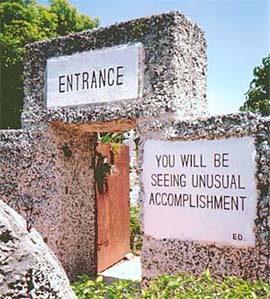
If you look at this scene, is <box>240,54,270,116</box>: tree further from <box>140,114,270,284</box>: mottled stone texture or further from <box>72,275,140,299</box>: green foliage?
<box>72,275,140,299</box>: green foliage

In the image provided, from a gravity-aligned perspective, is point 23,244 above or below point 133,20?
below

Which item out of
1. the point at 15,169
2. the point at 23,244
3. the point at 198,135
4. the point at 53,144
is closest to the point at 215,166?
the point at 198,135

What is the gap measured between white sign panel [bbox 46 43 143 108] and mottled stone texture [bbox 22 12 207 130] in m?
0.08

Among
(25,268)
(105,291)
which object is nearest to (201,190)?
(105,291)

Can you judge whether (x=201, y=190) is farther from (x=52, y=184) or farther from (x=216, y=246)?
(x=52, y=184)

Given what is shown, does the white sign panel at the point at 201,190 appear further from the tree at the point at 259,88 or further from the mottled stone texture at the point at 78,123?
the tree at the point at 259,88

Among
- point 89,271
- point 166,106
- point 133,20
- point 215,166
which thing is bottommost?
point 89,271

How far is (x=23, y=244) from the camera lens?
2.05 m

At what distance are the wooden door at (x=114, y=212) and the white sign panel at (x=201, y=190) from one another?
2.02 m

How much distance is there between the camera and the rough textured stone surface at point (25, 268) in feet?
6.48

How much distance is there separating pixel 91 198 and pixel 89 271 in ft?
3.27

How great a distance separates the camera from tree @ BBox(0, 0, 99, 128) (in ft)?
45.1

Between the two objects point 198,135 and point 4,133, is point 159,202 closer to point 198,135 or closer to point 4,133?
point 198,135

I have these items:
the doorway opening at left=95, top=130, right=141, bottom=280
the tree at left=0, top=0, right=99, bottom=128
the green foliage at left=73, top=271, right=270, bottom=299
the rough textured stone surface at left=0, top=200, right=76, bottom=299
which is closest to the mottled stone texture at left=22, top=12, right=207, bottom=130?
the doorway opening at left=95, top=130, right=141, bottom=280
